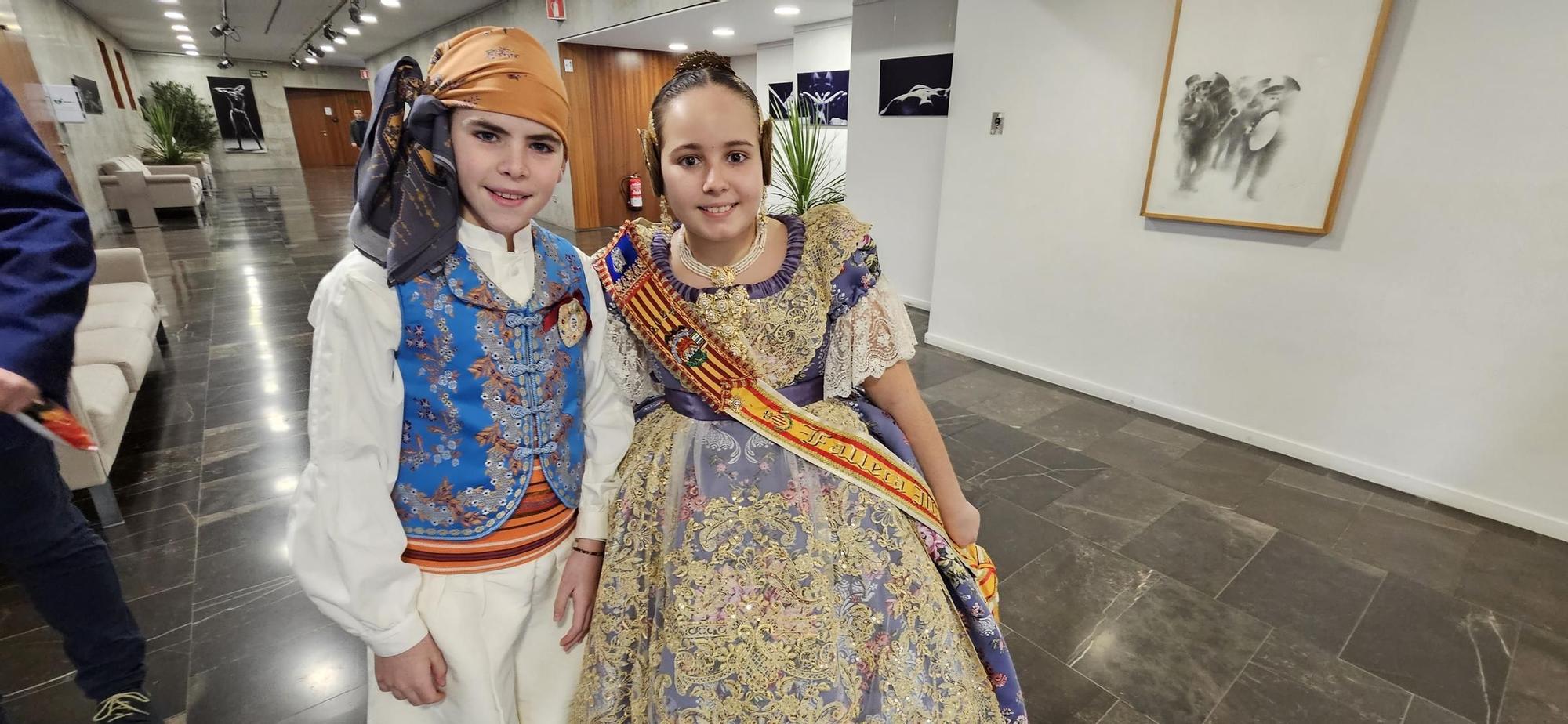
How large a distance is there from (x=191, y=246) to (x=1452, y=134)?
1037 cm

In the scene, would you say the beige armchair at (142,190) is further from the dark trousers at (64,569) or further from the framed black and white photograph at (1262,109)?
the framed black and white photograph at (1262,109)

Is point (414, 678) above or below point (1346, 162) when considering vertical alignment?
below

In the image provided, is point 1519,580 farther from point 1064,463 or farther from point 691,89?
point 691,89

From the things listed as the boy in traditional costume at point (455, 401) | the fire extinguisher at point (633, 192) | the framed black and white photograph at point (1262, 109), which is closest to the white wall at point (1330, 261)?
the framed black and white photograph at point (1262, 109)

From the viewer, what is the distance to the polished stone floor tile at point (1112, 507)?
2.46 m

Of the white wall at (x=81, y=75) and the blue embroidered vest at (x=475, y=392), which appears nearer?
the blue embroidered vest at (x=475, y=392)

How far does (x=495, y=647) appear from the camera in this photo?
3.31ft

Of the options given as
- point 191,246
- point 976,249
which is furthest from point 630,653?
point 191,246

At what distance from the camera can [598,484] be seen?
3.61 ft

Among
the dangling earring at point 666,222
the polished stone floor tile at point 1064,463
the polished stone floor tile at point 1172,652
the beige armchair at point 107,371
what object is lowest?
the polished stone floor tile at point 1172,652

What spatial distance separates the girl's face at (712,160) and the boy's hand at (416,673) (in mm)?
743

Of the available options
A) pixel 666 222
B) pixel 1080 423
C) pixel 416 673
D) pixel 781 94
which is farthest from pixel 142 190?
pixel 1080 423

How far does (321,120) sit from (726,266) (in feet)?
82.2

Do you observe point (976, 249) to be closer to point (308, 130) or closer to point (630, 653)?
point (630, 653)
